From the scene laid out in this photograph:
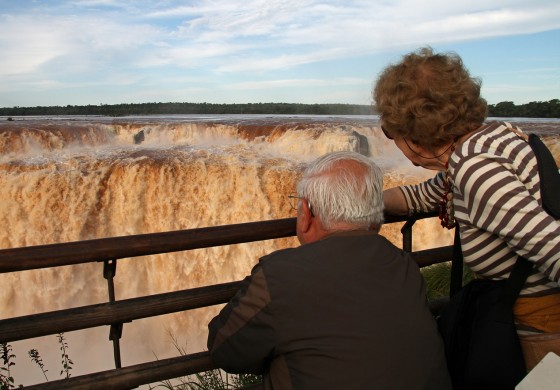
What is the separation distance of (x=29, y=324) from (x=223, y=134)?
2187cm

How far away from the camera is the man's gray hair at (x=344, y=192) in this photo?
158 centimetres

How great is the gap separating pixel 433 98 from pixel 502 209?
0.38 metres

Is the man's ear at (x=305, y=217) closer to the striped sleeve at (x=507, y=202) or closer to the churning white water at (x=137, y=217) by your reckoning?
the striped sleeve at (x=507, y=202)

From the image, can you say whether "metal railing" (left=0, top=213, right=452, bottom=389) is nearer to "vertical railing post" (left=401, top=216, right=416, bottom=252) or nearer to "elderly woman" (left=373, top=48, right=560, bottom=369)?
"vertical railing post" (left=401, top=216, right=416, bottom=252)

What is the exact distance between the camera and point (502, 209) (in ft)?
4.83

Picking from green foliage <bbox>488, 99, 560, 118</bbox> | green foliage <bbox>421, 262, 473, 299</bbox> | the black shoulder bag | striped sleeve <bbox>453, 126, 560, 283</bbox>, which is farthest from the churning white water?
green foliage <bbox>488, 99, 560, 118</bbox>

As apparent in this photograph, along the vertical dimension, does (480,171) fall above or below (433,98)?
below

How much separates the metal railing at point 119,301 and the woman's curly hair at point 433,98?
66 cm

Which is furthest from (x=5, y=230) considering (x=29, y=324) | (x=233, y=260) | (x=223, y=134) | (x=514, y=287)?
(x=514, y=287)

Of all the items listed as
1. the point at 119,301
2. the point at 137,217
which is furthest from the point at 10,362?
the point at 137,217

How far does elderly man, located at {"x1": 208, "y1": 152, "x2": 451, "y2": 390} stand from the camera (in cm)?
141

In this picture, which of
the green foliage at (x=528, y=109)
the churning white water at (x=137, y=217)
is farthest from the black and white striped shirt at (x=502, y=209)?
the green foliage at (x=528, y=109)

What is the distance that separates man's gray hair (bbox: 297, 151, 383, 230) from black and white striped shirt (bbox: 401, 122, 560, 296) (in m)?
0.24

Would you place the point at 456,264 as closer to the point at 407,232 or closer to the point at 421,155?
the point at 421,155
